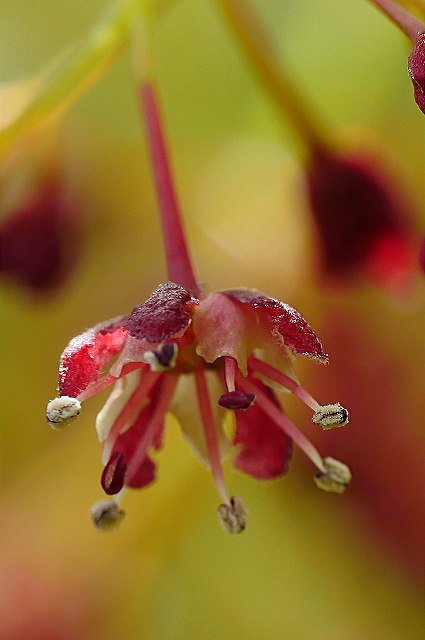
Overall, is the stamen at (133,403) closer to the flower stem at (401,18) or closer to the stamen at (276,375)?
the stamen at (276,375)

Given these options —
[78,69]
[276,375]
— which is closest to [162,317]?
[276,375]

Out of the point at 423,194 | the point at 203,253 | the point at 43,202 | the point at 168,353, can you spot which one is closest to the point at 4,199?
the point at 43,202

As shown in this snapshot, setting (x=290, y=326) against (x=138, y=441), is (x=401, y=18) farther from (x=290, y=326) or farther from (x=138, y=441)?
(x=138, y=441)

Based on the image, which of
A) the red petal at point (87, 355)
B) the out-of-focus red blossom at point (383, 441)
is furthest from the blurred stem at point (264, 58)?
the red petal at point (87, 355)

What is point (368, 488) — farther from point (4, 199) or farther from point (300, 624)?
point (4, 199)

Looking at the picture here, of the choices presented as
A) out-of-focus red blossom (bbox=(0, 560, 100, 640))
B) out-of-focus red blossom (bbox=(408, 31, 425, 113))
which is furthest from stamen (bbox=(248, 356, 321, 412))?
out-of-focus red blossom (bbox=(0, 560, 100, 640))

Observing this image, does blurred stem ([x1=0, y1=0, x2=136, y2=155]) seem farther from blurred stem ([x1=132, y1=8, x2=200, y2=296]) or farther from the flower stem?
the flower stem
